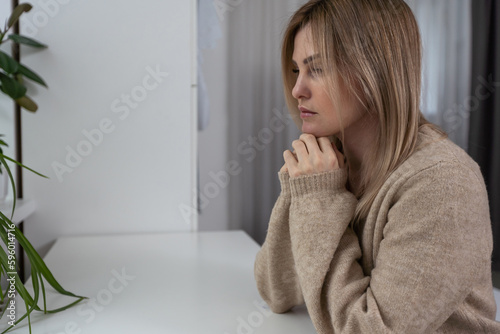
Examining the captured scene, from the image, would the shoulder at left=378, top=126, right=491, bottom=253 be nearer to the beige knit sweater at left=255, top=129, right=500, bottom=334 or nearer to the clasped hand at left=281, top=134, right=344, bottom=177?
the beige knit sweater at left=255, top=129, right=500, bottom=334

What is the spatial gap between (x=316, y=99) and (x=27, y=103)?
970 millimetres

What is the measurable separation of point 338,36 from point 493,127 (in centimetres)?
196

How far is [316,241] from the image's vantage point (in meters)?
0.67

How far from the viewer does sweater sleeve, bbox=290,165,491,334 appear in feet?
1.91

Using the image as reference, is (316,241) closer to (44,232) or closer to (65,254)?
(65,254)

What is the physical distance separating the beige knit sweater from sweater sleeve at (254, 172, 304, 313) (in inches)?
0.9

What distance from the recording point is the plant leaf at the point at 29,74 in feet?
4.29

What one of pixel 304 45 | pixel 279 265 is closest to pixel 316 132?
pixel 304 45

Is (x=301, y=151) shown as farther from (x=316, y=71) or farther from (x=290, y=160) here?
(x=316, y=71)

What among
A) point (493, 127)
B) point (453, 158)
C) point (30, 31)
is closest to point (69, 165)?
point (30, 31)

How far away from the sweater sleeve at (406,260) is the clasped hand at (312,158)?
69 mm

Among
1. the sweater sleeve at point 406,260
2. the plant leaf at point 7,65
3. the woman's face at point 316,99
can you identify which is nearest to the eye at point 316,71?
the woman's face at point 316,99

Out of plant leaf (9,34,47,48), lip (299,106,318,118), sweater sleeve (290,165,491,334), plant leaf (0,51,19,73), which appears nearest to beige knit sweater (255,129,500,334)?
sweater sleeve (290,165,491,334)

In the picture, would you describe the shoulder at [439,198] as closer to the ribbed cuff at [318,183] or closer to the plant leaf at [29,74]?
the ribbed cuff at [318,183]
